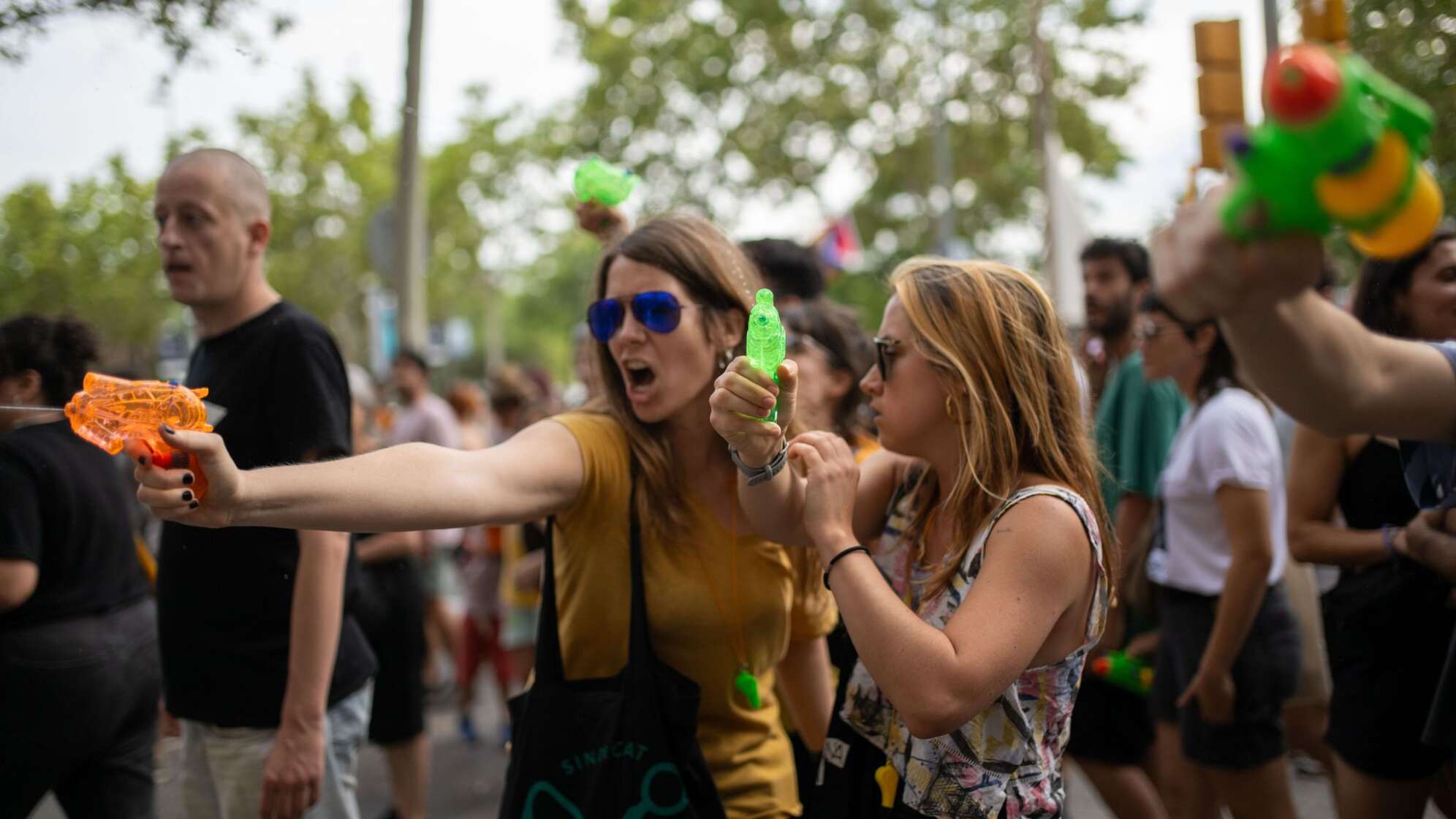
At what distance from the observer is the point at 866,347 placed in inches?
147

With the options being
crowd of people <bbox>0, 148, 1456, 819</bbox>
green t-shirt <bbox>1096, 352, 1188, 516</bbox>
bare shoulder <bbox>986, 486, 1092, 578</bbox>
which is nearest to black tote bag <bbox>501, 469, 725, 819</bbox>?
crowd of people <bbox>0, 148, 1456, 819</bbox>

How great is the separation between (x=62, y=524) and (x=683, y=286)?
169cm

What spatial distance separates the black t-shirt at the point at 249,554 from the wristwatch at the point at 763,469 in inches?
42.7

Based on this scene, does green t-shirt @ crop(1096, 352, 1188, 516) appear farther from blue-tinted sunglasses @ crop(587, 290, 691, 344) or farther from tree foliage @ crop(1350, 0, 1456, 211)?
blue-tinted sunglasses @ crop(587, 290, 691, 344)

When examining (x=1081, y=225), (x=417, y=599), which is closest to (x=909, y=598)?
(x=417, y=599)

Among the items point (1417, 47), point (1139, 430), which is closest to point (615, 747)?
point (1417, 47)

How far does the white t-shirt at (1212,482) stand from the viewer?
10.4 ft

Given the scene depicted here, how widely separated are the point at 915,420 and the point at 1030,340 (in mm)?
251

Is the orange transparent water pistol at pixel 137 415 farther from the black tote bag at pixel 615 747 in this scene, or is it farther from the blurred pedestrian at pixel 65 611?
the blurred pedestrian at pixel 65 611

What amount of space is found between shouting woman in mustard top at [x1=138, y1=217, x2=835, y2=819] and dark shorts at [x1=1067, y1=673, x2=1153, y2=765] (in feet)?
5.48

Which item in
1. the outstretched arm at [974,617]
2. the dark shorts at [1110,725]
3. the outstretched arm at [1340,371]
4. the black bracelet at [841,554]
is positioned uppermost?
the outstretched arm at [1340,371]

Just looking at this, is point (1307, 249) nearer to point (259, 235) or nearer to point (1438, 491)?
point (1438, 491)

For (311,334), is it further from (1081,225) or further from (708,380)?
(1081,225)

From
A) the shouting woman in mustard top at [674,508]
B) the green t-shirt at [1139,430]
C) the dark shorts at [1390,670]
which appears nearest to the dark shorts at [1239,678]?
the dark shorts at [1390,670]
